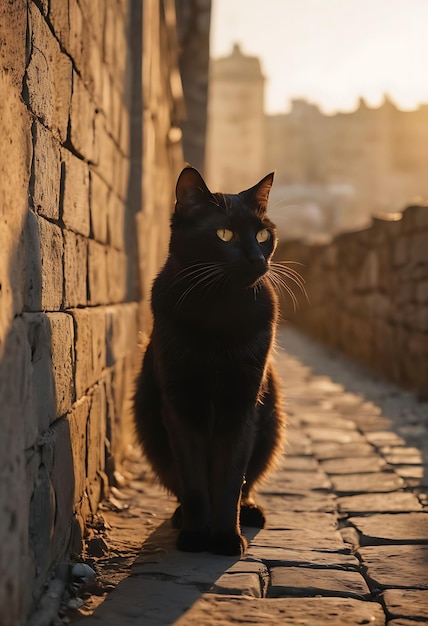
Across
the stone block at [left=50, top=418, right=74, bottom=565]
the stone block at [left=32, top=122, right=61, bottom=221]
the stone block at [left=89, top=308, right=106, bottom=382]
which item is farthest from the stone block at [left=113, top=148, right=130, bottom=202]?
the stone block at [left=50, top=418, right=74, bottom=565]

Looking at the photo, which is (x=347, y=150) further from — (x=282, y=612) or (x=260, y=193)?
(x=282, y=612)

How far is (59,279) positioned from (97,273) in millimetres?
966

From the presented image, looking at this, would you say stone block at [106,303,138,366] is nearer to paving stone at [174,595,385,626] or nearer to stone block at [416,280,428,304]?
paving stone at [174,595,385,626]

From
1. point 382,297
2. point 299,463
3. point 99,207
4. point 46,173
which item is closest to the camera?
point 46,173

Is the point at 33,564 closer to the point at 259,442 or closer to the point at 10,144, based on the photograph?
the point at 10,144

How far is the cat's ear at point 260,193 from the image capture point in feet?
10.3

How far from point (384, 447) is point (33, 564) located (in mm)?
3330

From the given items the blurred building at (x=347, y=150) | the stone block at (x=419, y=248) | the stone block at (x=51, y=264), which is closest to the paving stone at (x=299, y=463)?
the stone block at (x=51, y=264)

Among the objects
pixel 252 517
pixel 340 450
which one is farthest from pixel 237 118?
pixel 252 517

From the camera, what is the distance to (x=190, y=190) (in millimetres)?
2967

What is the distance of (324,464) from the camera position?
464 centimetres

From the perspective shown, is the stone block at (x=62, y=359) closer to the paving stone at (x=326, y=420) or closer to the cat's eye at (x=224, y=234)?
the cat's eye at (x=224, y=234)

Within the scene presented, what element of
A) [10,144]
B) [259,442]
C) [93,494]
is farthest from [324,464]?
[10,144]

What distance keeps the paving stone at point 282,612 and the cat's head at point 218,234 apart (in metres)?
1.13
